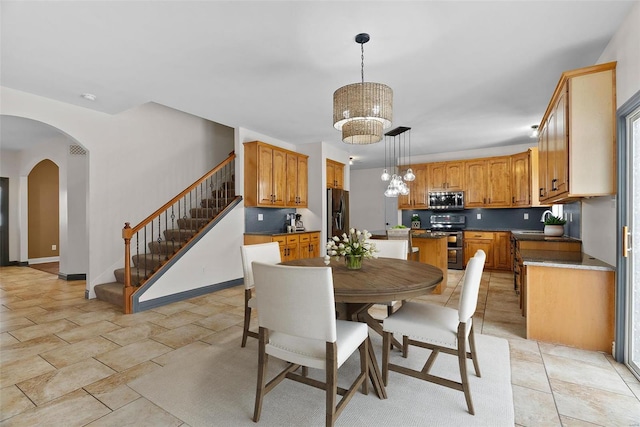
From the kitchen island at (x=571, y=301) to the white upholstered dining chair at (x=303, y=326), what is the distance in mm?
2050

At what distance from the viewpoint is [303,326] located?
164 cm

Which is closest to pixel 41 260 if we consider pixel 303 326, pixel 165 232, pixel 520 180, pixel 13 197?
pixel 13 197

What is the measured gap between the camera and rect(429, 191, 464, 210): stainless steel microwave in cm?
681

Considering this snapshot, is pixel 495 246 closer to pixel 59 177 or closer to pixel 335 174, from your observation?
pixel 335 174

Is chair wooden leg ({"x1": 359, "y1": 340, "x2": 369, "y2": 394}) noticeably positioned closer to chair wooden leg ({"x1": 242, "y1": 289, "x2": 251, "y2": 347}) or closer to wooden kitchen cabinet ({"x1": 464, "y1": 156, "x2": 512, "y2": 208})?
chair wooden leg ({"x1": 242, "y1": 289, "x2": 251, "y2": 347})

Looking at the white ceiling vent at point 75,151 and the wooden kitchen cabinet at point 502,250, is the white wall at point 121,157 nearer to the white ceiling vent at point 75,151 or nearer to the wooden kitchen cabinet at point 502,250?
the white ceiling vent at point 75,151

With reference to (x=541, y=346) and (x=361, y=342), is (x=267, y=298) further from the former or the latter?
(x=541, y=346)

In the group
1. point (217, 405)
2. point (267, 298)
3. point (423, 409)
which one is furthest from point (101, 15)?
point (423, 409)

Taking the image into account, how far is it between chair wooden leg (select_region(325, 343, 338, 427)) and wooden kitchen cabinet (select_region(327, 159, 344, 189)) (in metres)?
5.05

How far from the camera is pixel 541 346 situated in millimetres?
2791

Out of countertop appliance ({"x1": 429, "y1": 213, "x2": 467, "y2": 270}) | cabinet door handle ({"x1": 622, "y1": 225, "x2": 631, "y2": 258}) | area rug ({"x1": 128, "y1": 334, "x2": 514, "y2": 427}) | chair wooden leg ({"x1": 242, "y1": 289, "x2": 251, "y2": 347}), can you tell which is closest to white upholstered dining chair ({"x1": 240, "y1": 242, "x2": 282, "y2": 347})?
chair wooden leg ({"x1": 242, "y1": 289, "x2": 251, "y2": 347})

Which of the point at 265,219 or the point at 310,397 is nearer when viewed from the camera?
the point at 310,397

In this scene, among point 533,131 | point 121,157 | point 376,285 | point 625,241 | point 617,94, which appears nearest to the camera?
point 376,285

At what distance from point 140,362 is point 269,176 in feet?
11.4
